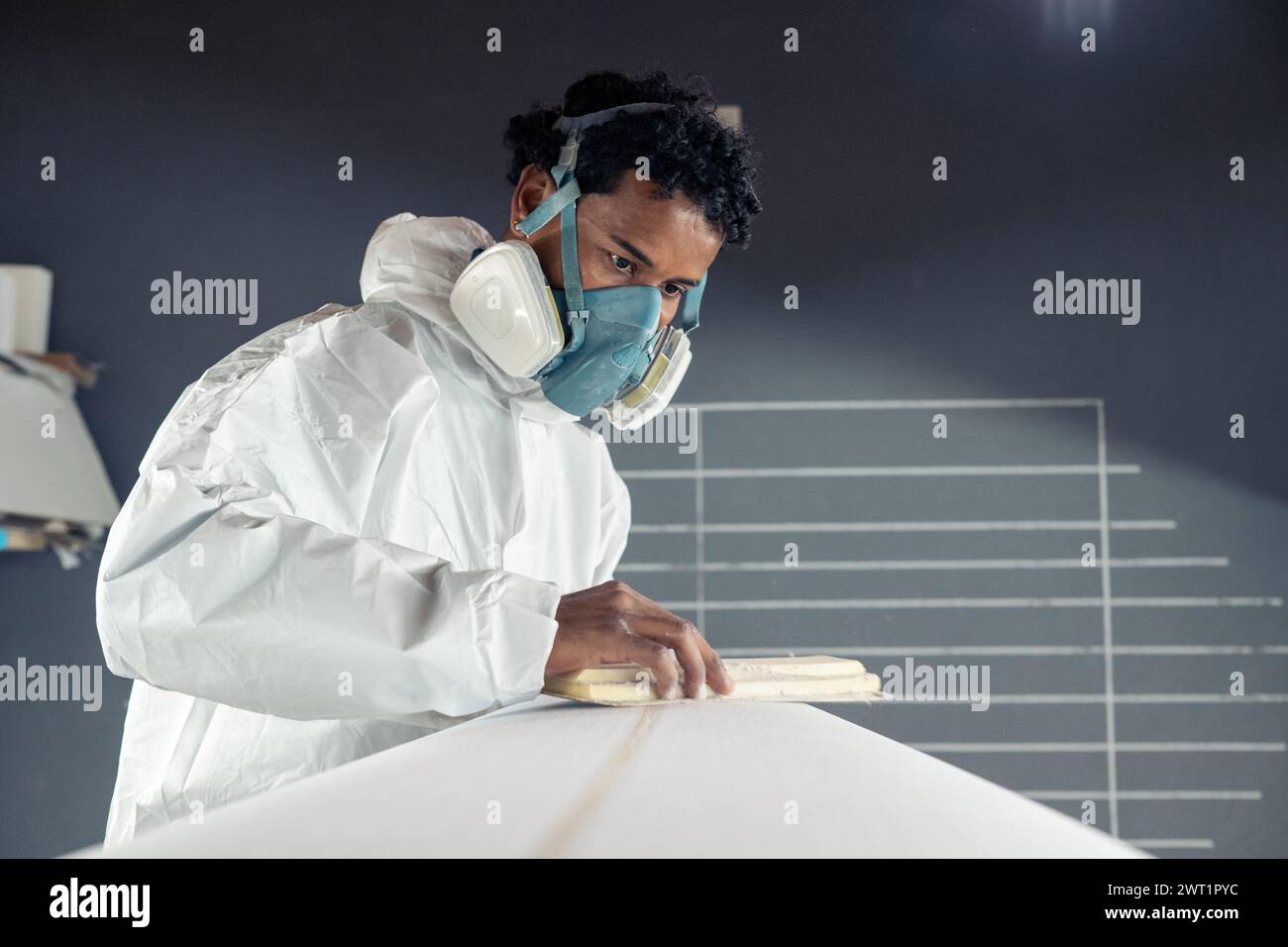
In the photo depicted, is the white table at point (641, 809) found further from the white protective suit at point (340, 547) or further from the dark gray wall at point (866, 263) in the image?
the dark gray wall at point (866, 263)

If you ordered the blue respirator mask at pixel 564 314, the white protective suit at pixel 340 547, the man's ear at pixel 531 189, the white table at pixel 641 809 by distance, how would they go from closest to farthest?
the white table at pixel 641 809
the white protective suit at pixel 340 547
the blue respirator mask at pixel 564 314
the man's ear at pixel 531 189

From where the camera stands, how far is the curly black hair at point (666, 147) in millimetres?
1209

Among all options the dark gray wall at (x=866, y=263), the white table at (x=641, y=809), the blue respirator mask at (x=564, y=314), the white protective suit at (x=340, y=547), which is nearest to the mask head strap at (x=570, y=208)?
the blue respirator mask at (x=564, y=314)

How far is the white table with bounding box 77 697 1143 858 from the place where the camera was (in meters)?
0.37

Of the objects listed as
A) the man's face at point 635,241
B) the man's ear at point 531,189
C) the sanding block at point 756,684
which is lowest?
the sanding block at point 756,684

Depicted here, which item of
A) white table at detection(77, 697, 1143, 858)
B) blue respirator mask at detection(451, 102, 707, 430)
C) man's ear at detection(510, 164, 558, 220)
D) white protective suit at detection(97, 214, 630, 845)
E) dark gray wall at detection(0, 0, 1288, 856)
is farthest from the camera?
dark gray wall at detection(0, 0, 1288, 856)

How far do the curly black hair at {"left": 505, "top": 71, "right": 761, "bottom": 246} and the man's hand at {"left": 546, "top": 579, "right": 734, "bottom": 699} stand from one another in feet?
1.83

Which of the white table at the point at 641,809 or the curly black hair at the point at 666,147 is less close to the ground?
the curly black hair at the point at 666,147

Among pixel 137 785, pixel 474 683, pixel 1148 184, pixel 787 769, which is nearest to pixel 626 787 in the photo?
pixel 787 769

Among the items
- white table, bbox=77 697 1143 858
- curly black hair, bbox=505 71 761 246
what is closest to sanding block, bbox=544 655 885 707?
white table, bbox=77 697 1143 858

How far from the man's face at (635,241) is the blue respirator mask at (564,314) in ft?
0.05

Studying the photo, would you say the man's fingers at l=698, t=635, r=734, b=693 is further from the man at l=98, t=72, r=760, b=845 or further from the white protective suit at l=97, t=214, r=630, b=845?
the white protective suit at l=97, t=214, r=630, b=845

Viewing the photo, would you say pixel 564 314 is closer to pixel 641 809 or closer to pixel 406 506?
pixel 406 506

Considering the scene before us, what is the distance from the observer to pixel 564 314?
1.26 m
